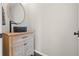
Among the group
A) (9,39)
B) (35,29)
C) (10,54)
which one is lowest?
(10,54)

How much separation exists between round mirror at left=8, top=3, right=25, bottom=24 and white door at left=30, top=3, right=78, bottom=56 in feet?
0.49

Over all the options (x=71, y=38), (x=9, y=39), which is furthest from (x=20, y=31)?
(x=71, y=38)

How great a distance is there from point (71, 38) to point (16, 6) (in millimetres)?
714

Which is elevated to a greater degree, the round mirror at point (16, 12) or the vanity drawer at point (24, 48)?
the round mirror at point (16, 12)

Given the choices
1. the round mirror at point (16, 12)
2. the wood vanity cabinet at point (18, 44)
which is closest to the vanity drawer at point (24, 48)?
the wood vanity cabinet at point (18, 44)

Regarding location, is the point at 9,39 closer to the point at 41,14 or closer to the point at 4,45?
the point at 4,45

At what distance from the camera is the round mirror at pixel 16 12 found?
1.48m

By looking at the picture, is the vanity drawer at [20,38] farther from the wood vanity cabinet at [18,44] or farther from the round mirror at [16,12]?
the round mirror at [16,12]

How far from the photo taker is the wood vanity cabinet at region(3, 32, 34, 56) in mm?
1449

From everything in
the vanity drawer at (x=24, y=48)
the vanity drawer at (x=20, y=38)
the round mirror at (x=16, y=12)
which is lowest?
the vanity drawer at (x=24, y=48)

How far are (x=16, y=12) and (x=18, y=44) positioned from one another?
36cm

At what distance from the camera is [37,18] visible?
1.50m

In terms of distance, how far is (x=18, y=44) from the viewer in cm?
148

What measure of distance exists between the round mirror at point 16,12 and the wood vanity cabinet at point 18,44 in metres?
0.17
